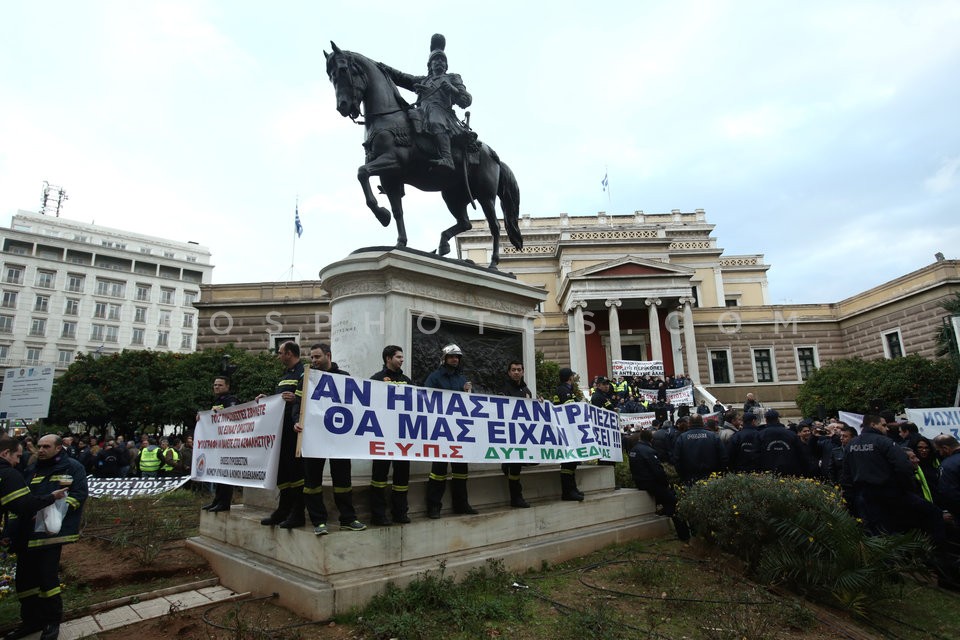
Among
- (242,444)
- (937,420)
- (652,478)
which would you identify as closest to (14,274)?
(242,444)

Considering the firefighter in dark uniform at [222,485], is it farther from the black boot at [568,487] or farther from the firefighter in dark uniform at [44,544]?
the black boot at [568,487]

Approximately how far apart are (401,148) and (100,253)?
86.1m

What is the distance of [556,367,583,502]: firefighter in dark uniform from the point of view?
7010 mm

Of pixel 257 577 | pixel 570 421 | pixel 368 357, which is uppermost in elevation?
pixel 368 357

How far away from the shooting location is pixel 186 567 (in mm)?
5906

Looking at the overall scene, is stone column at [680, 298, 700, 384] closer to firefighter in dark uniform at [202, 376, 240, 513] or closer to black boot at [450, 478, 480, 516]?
black boot at [450, 478, 480, 516]

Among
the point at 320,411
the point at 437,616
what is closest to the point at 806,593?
the point at 437,616

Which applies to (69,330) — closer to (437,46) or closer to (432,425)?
(437,46)

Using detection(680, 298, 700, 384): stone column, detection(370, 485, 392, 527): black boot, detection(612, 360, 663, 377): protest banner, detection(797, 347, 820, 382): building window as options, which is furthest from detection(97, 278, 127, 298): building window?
detection(370, 485, 392, 527): black boot

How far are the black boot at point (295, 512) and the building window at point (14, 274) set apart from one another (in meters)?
87.3

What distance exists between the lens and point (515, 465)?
6.29 metres

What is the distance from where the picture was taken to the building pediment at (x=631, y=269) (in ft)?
117

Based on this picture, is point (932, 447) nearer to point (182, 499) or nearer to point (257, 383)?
point (182, 499)

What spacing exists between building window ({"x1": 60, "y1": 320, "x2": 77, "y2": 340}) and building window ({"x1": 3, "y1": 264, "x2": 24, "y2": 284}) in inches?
285
